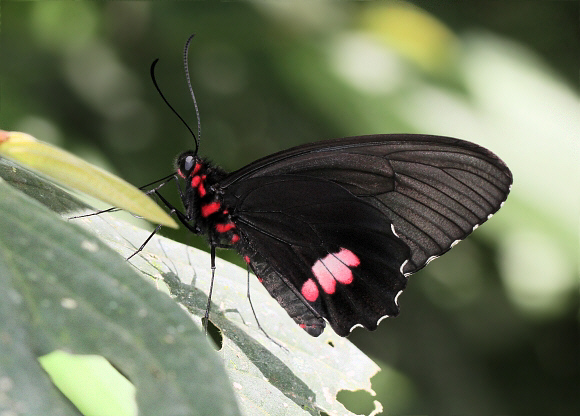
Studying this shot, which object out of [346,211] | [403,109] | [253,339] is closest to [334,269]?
[346,211]

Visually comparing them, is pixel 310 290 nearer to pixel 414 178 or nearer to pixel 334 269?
pixel 334 269

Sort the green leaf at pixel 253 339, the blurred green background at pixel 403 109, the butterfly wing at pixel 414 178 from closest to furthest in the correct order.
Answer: the green leaf at pixel 253 339
the butterfly wing at pixel 414 178
the blurred green background at pixel 403 109

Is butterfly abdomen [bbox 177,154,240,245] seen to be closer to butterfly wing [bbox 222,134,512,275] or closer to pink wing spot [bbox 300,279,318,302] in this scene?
butterfly wing [bbox 222,134,512,275]

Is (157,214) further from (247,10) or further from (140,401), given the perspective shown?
(247,10)

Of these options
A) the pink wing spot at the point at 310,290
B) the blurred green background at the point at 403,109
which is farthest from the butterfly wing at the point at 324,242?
the blurred green background at the point at 403,109

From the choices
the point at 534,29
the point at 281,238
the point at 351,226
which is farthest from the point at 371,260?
the point at 534,29

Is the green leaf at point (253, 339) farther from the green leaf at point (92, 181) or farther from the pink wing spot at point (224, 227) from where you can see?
the green leaf at point (92, 181)

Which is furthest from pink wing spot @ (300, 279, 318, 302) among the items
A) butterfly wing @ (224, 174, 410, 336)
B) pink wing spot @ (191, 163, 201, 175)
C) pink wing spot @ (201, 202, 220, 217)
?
pink wing spot @ (191, 163, 201, 175)
